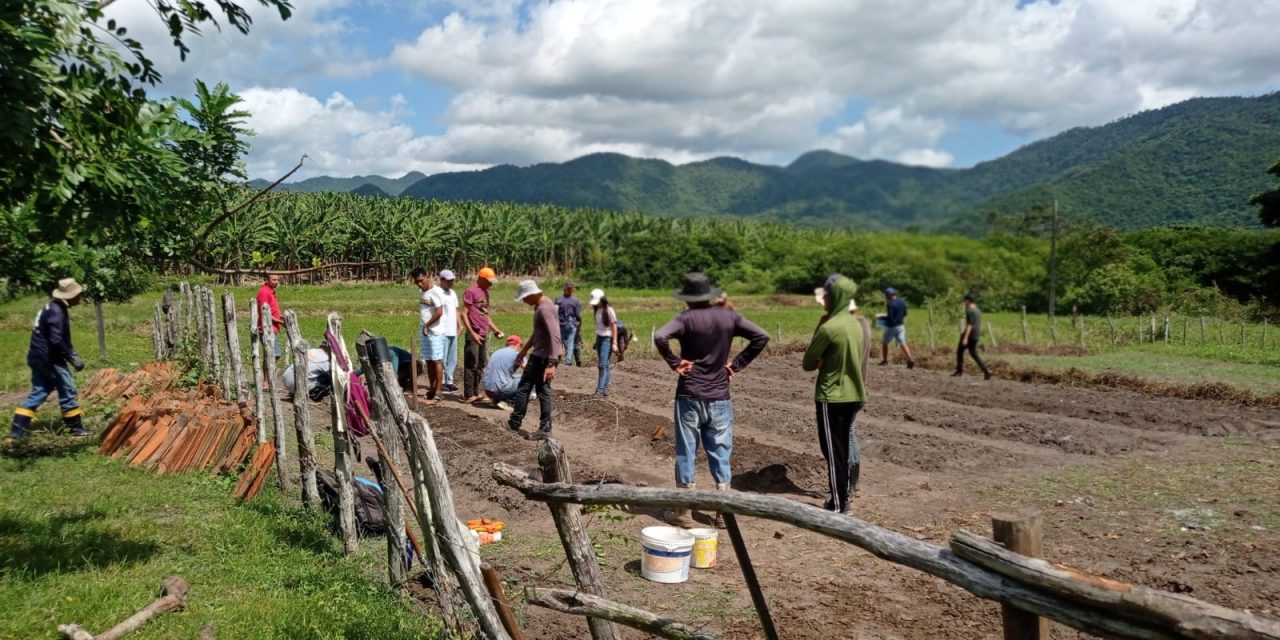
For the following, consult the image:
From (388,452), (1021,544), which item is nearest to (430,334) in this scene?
(388,452)

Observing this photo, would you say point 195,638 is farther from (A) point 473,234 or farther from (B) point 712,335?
(A) point 473,234

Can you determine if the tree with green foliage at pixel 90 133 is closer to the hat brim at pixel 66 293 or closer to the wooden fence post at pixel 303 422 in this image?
the wooden fence post at pixel 303 422

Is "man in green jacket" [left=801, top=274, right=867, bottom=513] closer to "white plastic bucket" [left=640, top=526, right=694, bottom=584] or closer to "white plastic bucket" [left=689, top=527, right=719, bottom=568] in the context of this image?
"white plastic bucket" [left=689, top=527, right=719, bottom=568]

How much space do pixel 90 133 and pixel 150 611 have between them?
250 cm

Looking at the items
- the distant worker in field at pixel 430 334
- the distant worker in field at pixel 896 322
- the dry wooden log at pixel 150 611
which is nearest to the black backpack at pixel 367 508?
the dry wooden log at pixel 150 611

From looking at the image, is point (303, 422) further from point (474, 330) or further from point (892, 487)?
point (474, 330)

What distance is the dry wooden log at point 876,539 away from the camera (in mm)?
2205

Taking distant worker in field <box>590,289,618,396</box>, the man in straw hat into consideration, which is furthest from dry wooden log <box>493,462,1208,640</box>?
distant worker in field <box>590,289,618,396</box>

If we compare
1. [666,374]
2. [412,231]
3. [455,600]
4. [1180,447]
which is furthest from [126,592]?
[412,231]

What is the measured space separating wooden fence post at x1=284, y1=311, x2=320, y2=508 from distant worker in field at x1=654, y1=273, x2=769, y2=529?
2662mm

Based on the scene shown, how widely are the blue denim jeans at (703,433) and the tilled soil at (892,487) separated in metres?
0.55

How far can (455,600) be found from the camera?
4477 mm

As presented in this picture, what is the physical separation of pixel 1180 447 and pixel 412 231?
36.9 metres

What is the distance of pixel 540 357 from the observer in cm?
922
